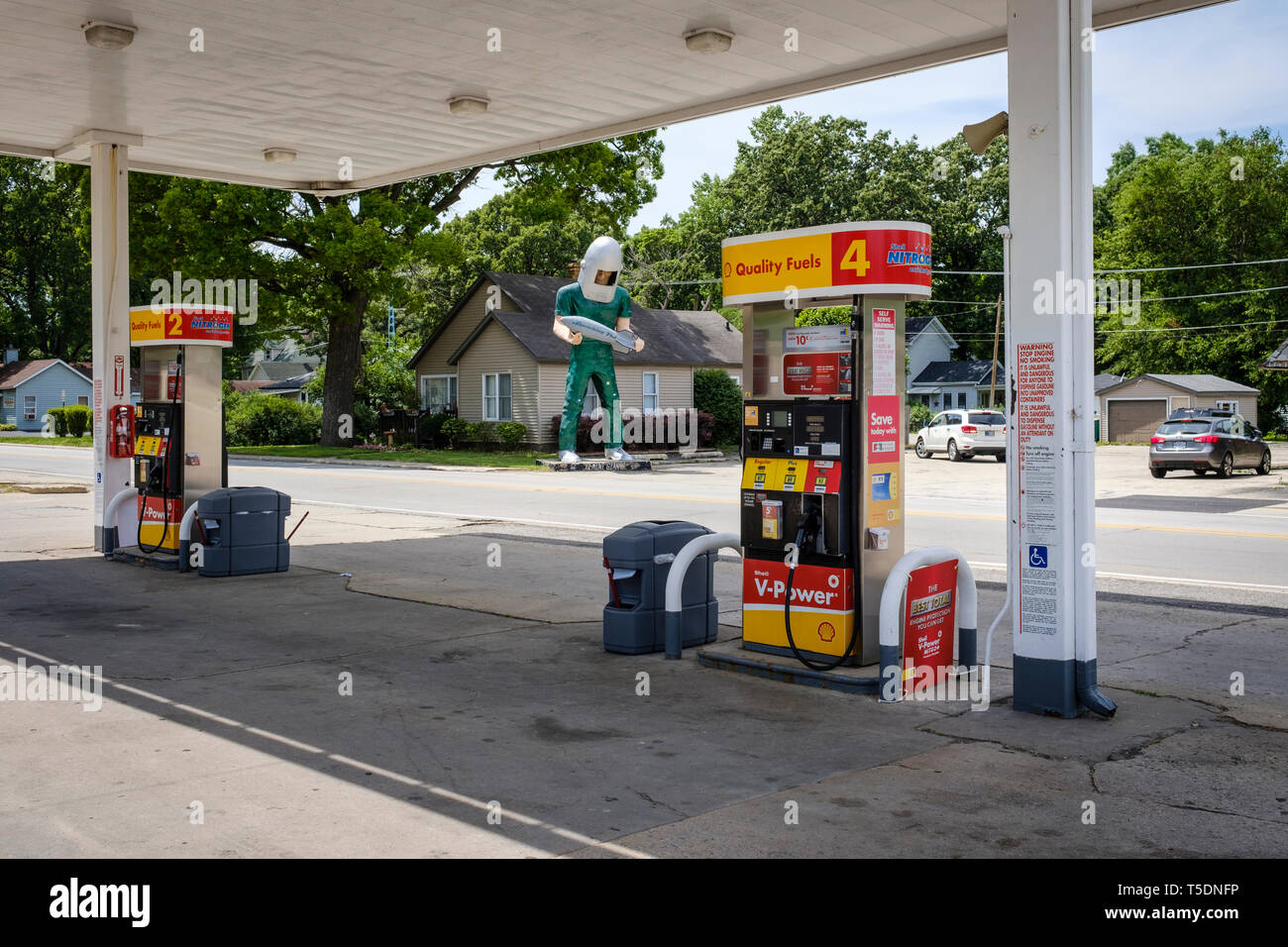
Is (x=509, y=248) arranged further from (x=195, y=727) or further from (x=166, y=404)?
(x=195, y=727)

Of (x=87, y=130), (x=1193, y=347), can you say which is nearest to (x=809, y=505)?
(x=87, y=130)

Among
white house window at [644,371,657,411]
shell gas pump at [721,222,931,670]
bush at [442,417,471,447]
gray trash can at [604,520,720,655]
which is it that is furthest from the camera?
white house window at [644,371,657,411]

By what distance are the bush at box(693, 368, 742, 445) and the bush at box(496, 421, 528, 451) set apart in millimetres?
7675

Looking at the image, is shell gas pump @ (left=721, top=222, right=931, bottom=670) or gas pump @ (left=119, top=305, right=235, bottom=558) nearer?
shell gas pump @ (left=721, top=222, right=931, bottom=670)

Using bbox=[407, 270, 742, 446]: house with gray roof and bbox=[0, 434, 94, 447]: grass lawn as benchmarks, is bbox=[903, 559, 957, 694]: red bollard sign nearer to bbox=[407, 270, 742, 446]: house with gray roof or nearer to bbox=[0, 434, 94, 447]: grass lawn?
bbox=[407, 270, 742, 446]: house with gray roof

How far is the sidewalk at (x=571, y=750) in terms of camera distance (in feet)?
16.5

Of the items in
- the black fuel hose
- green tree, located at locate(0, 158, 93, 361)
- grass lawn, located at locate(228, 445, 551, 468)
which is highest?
green tree, located at locate(0, 158, 93, 361)

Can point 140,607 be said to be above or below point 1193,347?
below

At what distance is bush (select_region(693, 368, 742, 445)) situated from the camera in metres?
46.3

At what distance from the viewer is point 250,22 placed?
35.2 ft

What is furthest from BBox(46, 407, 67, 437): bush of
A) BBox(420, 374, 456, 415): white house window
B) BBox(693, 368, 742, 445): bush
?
BBox(693, 368, 742, 445): bush

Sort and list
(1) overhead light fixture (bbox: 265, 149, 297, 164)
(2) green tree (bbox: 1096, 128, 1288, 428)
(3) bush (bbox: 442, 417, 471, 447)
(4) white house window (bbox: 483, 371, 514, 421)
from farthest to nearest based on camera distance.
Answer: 1. (2) green tree (bbox: 1096, 128, 1288, 428)
2. (3) bush (bbox: 442, 417, 471, 447)
3. (4) white house window (bbox: 483, 371, 514, 421)
4. (1) overhead light fixture (bbox: 265, 149, 297, 164)

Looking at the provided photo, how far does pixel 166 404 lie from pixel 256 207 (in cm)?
2673

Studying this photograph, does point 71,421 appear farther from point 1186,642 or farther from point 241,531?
point 1186,642
